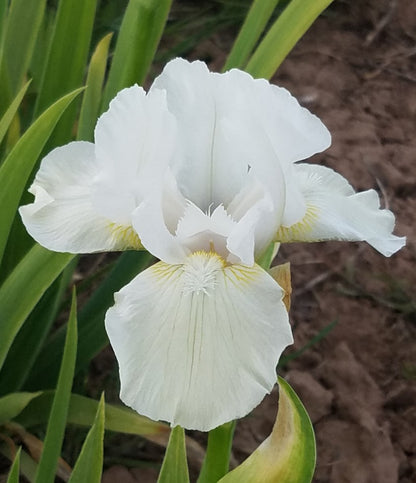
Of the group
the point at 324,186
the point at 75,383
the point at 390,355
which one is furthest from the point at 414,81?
the point at 324,186

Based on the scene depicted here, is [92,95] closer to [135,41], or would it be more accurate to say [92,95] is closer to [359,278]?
[135,41]

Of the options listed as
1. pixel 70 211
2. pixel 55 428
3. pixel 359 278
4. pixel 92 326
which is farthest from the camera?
pixel 359 278

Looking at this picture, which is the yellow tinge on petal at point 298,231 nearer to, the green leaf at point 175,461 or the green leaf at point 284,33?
the green leaf at point 175,461

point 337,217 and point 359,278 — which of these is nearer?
point 337,217

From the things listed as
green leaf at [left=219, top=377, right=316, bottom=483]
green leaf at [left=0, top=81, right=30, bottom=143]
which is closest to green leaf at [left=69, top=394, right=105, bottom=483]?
green leaf at [left=219, top=377, right=316, bottom=483]

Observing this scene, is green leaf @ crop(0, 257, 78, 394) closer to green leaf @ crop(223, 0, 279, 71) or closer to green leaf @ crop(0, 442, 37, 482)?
green leaf @ crop(0, 442, 37, 482)

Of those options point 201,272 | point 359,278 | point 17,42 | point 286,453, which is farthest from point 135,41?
point 359,278
